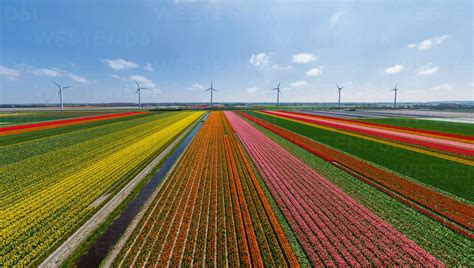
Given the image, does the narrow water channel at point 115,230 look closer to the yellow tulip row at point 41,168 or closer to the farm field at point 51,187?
the farm field at point 51,187

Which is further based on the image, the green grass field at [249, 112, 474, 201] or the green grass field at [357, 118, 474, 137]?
the green grass field at [357, 118, 474, 137]

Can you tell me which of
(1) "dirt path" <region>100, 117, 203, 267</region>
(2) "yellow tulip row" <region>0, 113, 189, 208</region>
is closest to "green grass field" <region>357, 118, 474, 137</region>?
(1) "dirt path" <region>100, 117, 203, 267</region>

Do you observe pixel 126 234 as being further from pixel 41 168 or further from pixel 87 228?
pixel 41 168

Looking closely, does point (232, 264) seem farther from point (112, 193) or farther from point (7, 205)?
point (7, 205)

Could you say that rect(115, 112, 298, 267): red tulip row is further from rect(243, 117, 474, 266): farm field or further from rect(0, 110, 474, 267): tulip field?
rect(243, 117, 474, 266): farm field

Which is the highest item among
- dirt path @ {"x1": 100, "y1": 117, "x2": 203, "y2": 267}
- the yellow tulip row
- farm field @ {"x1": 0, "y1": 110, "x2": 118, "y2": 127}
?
farm field @ {"x1": 0, "y1": 110, "x2": 118, "y2": 127}

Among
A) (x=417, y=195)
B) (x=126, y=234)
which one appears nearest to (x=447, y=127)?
(x=417, y=195)

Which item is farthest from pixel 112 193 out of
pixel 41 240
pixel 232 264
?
pixel 232 264
